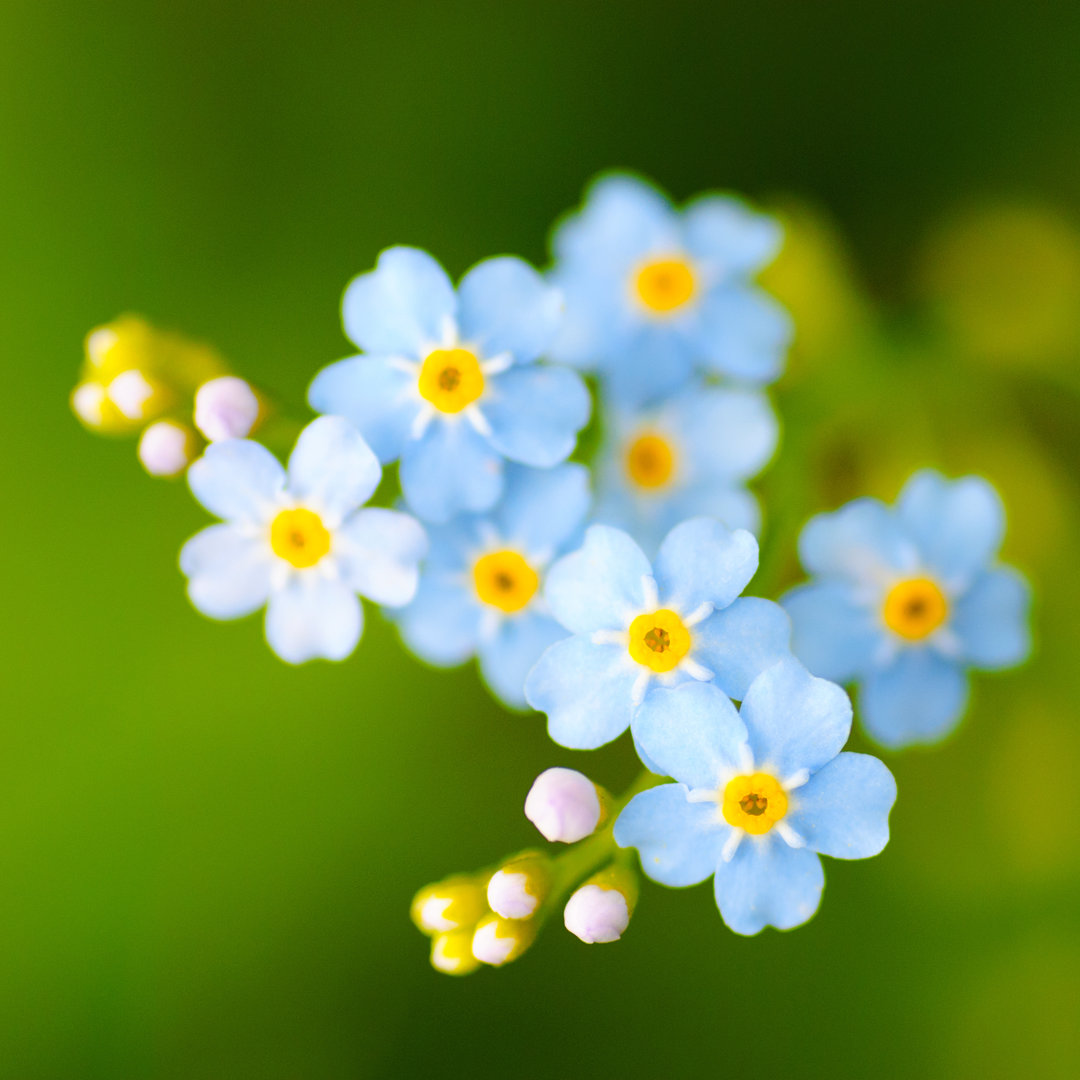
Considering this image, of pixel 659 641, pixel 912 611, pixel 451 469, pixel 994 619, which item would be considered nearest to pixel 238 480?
pixel 451 469

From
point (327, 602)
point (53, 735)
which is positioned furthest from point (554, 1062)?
point (327, 602)

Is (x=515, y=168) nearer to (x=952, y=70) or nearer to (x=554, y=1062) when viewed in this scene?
(x=952, y=70)

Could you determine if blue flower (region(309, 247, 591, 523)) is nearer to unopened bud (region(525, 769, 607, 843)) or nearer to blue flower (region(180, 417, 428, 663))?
blue flower (region(180, 417, 428, 663))

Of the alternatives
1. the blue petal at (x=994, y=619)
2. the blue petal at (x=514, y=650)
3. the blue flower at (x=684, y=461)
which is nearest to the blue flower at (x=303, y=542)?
the blue petal at (x=514, y=650)

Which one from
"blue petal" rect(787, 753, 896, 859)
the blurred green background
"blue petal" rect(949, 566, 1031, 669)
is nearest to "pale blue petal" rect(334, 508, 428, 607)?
"blue petal" rect(787, 753, 896, 859)

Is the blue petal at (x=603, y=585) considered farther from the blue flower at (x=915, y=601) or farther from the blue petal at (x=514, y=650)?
the blue flower at (x=915, y=601)

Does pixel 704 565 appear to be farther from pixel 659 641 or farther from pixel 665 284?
pixel 665 284

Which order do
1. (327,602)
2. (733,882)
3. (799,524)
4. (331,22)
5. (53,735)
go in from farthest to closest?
(331,22)
(53,735)
(799,524)
(327,602)
(733,882)
